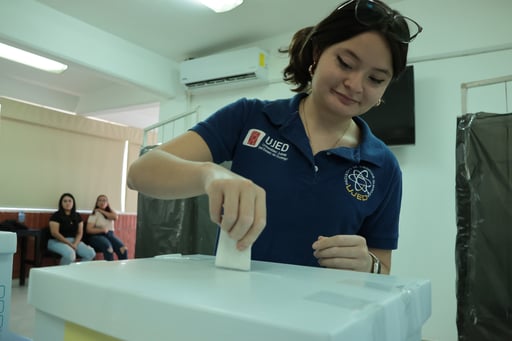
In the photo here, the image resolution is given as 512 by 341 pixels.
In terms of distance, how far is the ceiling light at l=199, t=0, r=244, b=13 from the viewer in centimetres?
264

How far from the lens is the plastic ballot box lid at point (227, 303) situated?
22cm

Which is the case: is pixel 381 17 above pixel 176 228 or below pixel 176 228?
above

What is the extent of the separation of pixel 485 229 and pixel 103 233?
4313mm

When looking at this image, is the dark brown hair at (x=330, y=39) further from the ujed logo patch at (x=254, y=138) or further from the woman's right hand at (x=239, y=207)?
the woman's right hand at (x=239, y=207)

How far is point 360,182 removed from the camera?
27.0 inches

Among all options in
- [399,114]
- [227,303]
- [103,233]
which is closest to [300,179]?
[227,303]

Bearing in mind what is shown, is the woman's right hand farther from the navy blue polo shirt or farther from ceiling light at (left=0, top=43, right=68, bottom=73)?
ceiling light at (left=0, top=43, right=68, bottom=73)

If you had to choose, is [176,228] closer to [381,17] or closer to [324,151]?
[324,151]

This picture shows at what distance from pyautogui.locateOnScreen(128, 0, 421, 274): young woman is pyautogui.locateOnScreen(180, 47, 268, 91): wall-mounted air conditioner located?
8.44 ft

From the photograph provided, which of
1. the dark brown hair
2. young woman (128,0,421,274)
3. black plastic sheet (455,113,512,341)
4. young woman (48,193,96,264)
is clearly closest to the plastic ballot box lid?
young woman (128,0,421,274)

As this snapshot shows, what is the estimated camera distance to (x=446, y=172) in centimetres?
250

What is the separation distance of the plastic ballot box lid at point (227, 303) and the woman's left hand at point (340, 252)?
0.14m

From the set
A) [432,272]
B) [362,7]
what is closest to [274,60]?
[432,272]

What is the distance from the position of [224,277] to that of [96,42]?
3.30m
